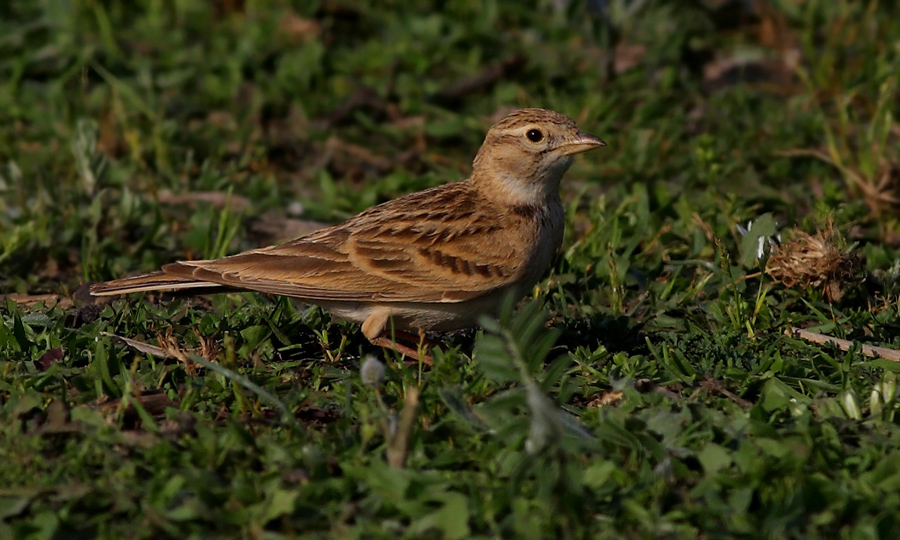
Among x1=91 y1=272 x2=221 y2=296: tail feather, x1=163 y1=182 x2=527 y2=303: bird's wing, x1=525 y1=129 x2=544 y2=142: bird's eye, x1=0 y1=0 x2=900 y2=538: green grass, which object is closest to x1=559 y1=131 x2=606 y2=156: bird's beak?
x1=525 y1=129 x2=544 y2=142: bird's eye

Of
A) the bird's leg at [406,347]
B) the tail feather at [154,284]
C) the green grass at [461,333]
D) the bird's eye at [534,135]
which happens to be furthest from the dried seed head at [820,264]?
the tail feather at [154,284]

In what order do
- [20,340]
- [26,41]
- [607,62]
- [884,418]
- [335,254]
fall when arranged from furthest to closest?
[26,41], [607,62], [335,254], [20,340], [884,418]

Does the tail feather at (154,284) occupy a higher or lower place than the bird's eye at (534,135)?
lower

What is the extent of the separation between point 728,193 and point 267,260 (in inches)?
139

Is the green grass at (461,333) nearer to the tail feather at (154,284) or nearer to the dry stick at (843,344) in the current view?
the dry stick at (843,344)

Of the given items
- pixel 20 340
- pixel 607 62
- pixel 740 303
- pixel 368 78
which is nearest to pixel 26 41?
pixel 368 78

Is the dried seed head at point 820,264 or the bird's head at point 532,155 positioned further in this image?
the bird's head at point 532,155

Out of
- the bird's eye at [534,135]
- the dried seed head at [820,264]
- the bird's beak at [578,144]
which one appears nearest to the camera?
the dried seed head at [820,264]

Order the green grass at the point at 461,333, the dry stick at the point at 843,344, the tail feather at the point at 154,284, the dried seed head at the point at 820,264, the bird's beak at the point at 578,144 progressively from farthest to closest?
the bird's beak at the point at 578,144, the dried seed head at the point at 820,264, the tail feather at the point at 154,284, the dry stick at the point at 843,344, the green grass at the point at 461,333

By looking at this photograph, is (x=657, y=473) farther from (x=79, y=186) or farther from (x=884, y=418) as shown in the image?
(x=79, y=186)

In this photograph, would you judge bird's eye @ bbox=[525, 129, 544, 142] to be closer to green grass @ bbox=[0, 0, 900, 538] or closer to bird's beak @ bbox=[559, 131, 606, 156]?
bird's beak @ bbox=[559, 131, 606, 156]

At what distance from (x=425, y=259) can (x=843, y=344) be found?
2.10 m

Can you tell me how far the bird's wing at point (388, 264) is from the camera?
6.27 meters

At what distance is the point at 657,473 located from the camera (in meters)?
4.82
